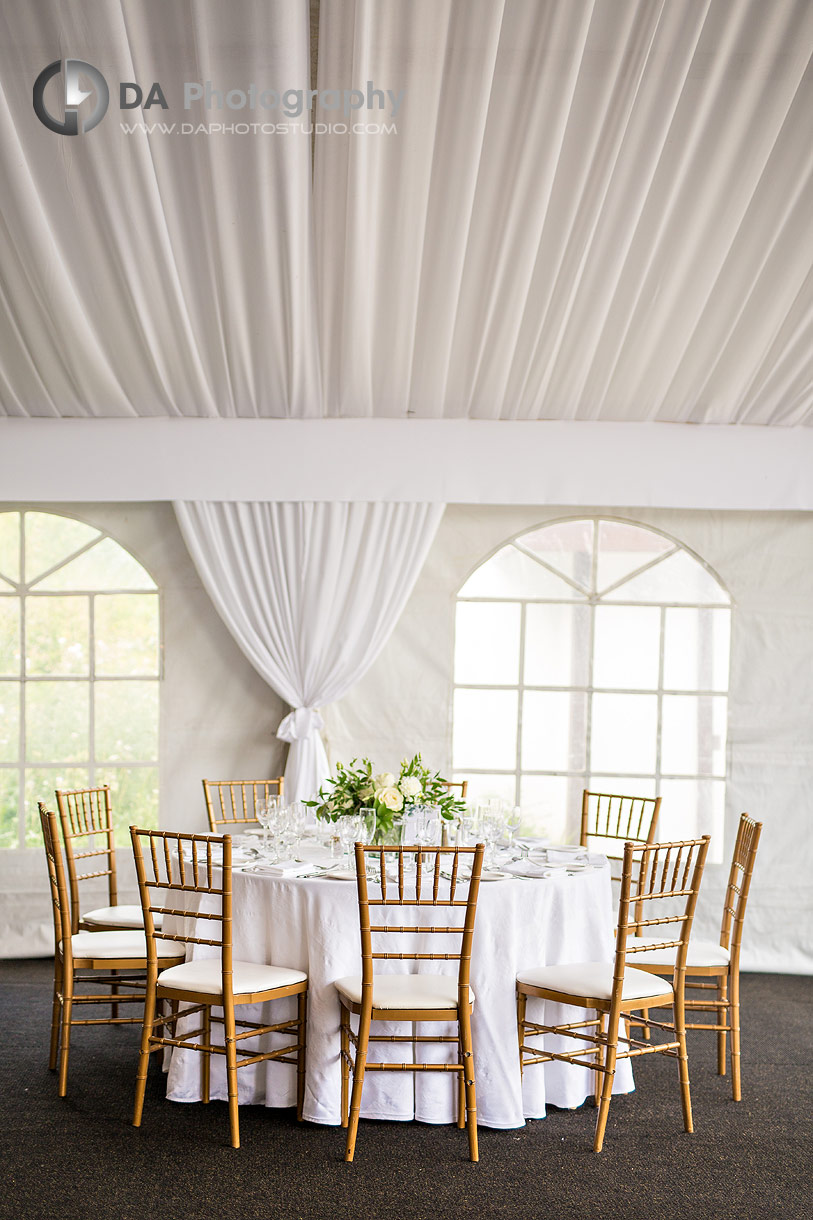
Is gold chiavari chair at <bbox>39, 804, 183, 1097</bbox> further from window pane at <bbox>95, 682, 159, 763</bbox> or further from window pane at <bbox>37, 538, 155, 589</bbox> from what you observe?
window pane at <bbox>37, 538, 155, 589</bbox>

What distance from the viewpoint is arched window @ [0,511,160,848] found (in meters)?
5.96

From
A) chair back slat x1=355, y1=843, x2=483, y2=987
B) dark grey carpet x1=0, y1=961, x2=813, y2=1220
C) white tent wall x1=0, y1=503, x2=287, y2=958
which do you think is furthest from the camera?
white tent wall x1=0, y1=503, x2=287, y2=958

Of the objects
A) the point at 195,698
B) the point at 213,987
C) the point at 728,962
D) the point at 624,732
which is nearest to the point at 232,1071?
the point at 213,987

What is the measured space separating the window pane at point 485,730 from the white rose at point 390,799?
198cm

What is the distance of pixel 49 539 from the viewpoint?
5.99 m

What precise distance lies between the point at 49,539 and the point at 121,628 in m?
0.66

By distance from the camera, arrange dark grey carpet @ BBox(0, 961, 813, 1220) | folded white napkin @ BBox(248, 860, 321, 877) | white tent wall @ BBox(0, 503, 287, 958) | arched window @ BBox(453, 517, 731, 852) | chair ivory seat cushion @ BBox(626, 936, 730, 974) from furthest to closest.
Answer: arched window @ BBox(453, 517, 731, 852)
white tent wall @ BBox(0, 503, 287, 958)
chair ivory seat cushion @ BBox(626, 936, 730, 974)
folded white napkin @ BBox(248, 860, 321, 877)
dark grey carpet @ BBox(0, 961, 813, 1220)

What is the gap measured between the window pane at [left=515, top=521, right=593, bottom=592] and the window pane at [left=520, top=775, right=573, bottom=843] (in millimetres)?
1139

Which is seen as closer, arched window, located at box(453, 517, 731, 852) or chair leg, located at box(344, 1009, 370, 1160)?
chair leg, located at box(344, 1009, 370, 1160)

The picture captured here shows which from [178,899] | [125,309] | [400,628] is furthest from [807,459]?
[178,899]

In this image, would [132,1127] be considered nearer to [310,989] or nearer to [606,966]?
[310,989]

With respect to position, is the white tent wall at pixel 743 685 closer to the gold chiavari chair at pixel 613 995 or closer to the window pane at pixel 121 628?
the window pane at pixel 121 628

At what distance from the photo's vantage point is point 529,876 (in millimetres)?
3871

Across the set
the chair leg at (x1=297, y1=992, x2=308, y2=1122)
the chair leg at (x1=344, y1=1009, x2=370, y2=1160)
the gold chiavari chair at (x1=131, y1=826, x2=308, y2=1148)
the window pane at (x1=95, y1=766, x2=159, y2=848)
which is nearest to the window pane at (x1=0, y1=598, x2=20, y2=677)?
the window pane at (x1=95, y1=766, x2=159, y2=848)
